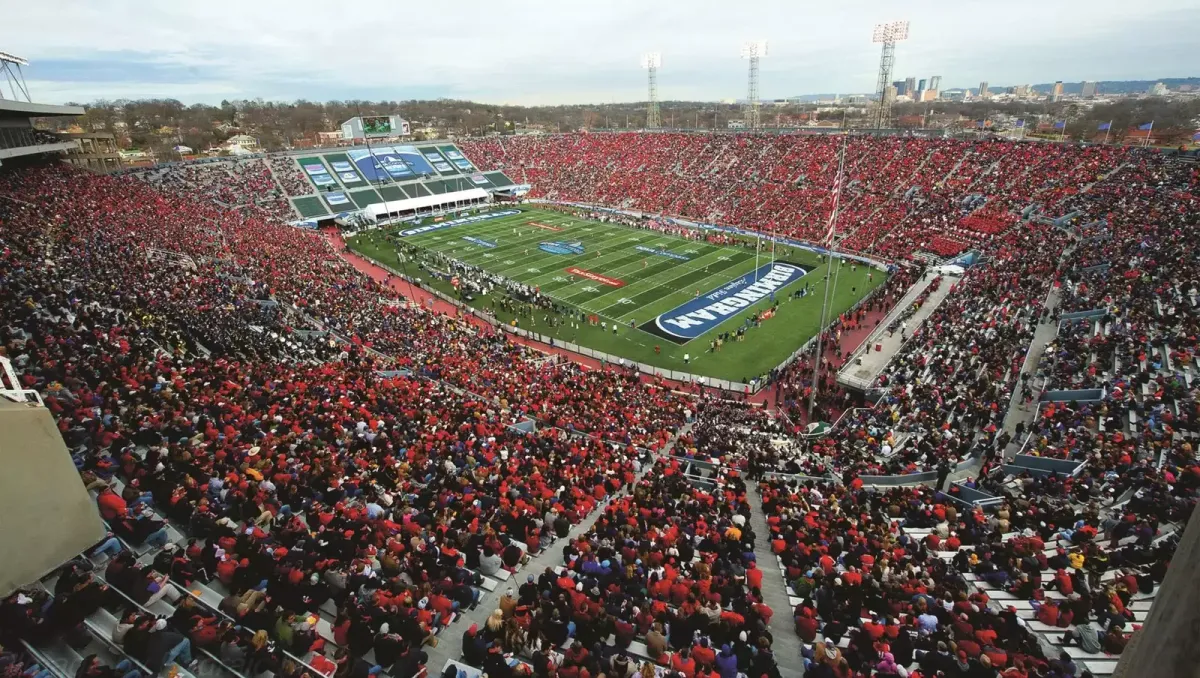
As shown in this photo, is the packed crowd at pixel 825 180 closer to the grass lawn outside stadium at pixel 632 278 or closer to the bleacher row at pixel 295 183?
the grass lawn outside stadium at pixel 632 278

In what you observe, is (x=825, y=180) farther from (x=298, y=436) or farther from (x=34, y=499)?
(x=34, y=499)

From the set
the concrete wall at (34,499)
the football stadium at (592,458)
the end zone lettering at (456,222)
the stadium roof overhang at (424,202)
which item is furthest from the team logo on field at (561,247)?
the concrete wall at (34,499)

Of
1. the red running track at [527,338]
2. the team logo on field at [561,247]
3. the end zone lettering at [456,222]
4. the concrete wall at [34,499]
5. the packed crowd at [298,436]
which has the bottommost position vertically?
the red running track at [527,338]

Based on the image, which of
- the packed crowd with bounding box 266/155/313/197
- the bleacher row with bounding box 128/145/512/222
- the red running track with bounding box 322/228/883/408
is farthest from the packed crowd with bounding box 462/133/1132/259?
the packed crowd with bounding box 266/155/313/197

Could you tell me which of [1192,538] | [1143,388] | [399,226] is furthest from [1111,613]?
[399,226]

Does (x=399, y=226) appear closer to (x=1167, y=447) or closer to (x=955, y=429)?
(x=955, y=429)

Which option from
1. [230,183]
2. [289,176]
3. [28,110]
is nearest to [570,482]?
[28,110]
